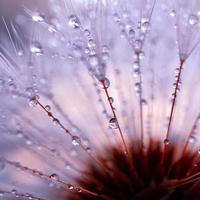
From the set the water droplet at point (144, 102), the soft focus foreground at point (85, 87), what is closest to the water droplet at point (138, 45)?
the soft focus foreground at point (85, 87)

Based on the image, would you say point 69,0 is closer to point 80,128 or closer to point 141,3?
point 141,3

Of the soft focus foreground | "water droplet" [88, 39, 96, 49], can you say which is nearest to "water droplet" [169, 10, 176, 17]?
the soft focus foreground

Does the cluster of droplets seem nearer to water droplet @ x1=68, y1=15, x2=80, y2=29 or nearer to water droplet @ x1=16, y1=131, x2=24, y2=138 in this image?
water droplet @ x1=16, y1=131, x2=24, y2=138

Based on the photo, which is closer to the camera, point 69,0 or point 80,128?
point 69,0

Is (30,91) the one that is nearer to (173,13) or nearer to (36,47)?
(36,47)

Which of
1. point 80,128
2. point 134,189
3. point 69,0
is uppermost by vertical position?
point 69,0

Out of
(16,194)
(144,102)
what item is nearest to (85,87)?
(144,102)

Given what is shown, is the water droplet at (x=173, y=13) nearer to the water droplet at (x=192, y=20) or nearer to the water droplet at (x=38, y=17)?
the water droplet at (x=192, y=20)

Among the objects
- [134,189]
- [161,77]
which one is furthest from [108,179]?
[161,77]
